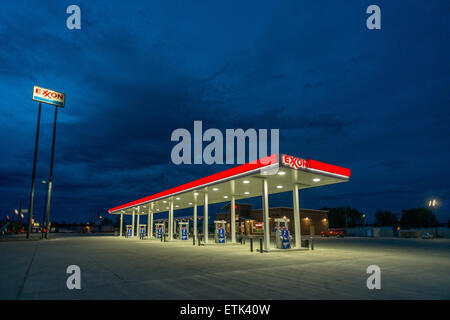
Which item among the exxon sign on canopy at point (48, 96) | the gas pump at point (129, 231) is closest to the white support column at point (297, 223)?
the exxon sign on canopy at point (48, 96)

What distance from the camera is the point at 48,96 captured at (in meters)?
36.8

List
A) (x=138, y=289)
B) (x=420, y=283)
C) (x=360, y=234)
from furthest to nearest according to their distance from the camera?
(x=360, y=234)
(x=420, y=283)
(x=138, y=289)

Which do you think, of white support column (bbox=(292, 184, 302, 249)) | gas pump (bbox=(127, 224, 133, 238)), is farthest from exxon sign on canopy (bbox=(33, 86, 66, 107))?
white support column (bbox=(292, 184, 302, 249))

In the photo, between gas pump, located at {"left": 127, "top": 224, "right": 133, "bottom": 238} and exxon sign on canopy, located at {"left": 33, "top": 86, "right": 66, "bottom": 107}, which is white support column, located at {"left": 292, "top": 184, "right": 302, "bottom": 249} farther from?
gas pump, located at {"left": 127, "top": 224, "right": 133, "bottom": 238}

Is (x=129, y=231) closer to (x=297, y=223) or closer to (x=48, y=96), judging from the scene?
(x=48, y=96)

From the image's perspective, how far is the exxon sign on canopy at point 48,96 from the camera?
117ft

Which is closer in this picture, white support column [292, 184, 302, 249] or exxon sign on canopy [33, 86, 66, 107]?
white support column [292, 184, 302, 249]

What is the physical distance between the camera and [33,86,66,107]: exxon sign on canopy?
117 feet
